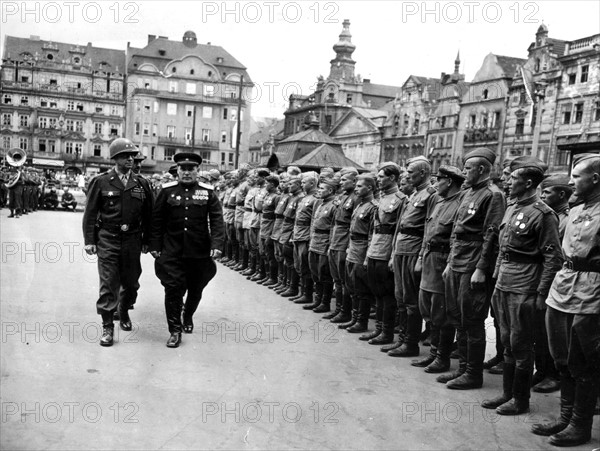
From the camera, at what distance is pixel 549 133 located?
40.3m

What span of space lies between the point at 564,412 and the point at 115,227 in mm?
4911

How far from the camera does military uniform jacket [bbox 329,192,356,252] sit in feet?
28.3

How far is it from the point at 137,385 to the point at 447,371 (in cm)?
327

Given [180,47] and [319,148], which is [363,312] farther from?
[180,47]

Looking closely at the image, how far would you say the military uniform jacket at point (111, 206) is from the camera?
271 inches

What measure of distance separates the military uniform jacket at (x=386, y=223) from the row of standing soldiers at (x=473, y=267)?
0.01 m

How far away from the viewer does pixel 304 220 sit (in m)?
9.89

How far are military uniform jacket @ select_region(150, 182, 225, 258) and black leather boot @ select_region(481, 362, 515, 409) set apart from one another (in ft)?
11.0

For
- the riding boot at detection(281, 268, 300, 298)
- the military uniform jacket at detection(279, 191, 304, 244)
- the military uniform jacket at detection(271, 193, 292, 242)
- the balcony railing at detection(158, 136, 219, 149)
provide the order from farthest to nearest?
the balcony railing at detection(158, 136, 219, 149), the military uniform jacket at detection(271, 193, 292, 242), the riding boot at detection(281, 268, 300, 298), the military uniform jacket at detection(279, 191, 304, 244)

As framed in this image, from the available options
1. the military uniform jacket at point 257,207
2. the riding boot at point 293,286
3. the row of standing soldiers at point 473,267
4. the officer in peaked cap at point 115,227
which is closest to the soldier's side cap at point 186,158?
the officer in peaked cap at point 115,227

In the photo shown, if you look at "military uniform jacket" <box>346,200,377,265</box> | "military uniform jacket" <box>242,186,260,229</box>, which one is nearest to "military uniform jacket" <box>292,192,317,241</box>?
"military uniform jacket" <box>346,200,377,265</box>

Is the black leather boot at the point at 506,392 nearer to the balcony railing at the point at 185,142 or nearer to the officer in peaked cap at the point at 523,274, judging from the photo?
the officer in peaked cap at the point at 523,274

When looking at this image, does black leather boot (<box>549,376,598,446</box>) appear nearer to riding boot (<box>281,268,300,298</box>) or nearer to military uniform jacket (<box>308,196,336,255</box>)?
military uniform jacket (<box>308,196,336,255</box>)

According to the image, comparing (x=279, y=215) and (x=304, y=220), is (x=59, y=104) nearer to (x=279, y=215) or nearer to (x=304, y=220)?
(x=279, y=215)
